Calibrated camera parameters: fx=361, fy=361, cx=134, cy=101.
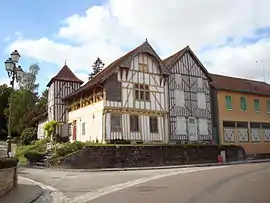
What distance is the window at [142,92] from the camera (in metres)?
30.5

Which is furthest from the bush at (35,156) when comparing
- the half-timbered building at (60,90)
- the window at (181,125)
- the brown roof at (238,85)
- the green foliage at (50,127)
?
the brown roof at (238,85)

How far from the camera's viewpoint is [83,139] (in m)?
31.5

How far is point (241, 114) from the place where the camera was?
37281 mm

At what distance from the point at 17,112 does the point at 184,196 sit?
4212cm

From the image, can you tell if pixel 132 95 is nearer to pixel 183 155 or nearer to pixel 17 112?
pixel 183 155

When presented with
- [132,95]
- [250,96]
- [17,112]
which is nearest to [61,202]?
[132,95]

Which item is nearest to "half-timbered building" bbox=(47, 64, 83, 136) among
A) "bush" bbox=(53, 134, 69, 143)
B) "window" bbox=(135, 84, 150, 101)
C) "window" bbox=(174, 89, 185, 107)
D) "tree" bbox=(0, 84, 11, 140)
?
"bush" bbox=(53, 134, 69, 143)

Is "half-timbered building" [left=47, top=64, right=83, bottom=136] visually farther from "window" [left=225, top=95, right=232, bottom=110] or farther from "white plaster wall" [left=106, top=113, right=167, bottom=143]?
"window" [left=225, top=95, right=232, bottom=110]

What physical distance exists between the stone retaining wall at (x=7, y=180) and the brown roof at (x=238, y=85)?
2588 cm

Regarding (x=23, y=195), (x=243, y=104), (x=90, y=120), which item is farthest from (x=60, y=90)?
(x=23, y=195)

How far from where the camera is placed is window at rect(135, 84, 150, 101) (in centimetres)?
3047

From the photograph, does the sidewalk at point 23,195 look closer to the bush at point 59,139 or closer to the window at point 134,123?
the window at point 134,123

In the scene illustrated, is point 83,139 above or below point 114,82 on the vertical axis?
below

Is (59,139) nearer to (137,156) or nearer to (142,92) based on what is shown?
(142,92)
